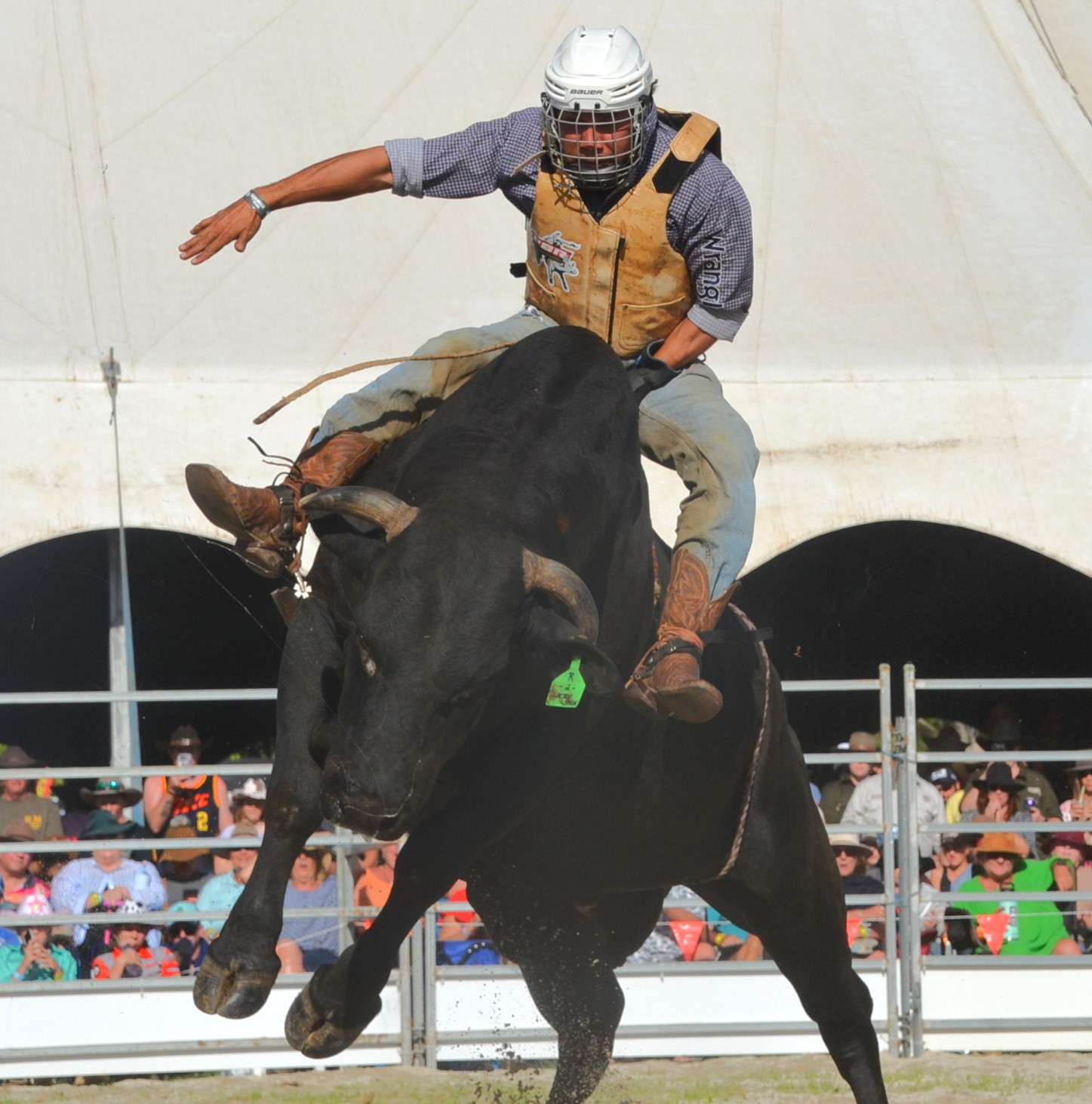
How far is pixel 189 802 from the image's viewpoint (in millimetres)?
8422

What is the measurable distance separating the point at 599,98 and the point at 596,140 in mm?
119

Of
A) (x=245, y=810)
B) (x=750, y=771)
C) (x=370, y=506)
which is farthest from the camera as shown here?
(x=245, y=810)

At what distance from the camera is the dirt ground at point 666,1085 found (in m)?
7.24

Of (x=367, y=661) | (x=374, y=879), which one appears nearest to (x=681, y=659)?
(x=367, y=661)

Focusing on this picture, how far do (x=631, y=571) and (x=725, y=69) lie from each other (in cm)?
706

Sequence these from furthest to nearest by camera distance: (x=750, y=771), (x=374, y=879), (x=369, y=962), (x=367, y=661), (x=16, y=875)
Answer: (x=374, y=879) < (x=16, y=875) < (x=750, y=771) < (x=369, y=962) < (x=367, y=661)

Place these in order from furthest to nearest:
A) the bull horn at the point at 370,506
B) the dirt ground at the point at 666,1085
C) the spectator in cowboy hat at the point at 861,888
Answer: the spectator in cowboy hat at the point at 861,888
the dirt ground at the point at 666,1085
the bull horn at the point at 370,506

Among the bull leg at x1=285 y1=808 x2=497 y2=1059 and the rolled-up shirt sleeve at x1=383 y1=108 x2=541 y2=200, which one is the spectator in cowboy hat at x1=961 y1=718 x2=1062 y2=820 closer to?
the rolled-up shirt sleeve at x1=383 y1=108 x2=541 y2=200

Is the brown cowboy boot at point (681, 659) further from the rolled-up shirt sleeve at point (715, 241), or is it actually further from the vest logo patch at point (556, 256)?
the vest logo patch at point (556, 256)

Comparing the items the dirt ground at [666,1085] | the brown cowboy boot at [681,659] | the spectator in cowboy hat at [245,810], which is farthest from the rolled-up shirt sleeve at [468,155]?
the spectator in cowboy hat at [245,810]

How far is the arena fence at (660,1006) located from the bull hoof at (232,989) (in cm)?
412

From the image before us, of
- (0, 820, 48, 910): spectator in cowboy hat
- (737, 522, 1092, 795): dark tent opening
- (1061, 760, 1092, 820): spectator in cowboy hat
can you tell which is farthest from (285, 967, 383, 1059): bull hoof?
(737, 522, 1092, 795): dark tent opening

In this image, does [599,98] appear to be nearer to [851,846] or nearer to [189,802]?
[189,802]

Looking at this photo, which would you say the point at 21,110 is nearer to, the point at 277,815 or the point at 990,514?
the point at 990,514
